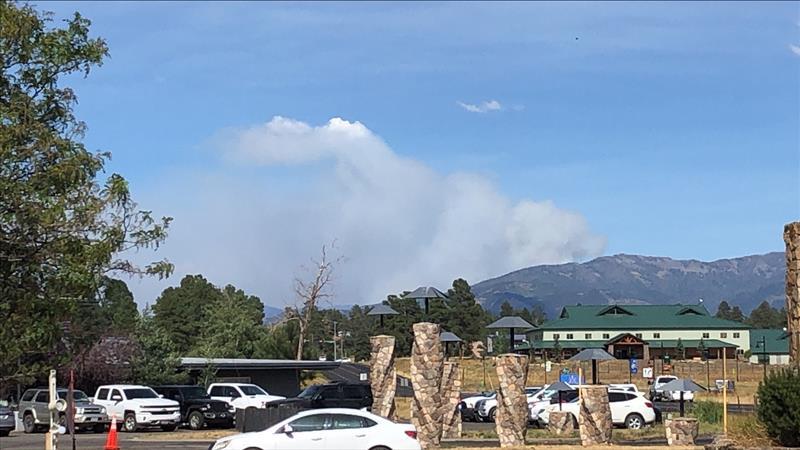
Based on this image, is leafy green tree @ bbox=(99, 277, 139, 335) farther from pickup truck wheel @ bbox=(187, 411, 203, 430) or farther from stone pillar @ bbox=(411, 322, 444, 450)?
stone pillar @ bbox=(411, 322, 444, 450)

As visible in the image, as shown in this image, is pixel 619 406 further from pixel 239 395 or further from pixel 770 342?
pixel 770 342

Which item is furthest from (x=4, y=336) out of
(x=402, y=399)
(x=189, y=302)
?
(x=189, y=302)

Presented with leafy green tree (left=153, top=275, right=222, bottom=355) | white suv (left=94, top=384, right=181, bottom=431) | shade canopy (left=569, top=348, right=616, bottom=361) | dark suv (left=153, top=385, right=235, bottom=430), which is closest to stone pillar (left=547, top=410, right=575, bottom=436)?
shade canopy (left=569, top=348, right=616, bottom=361)

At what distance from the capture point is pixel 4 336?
53.0ft

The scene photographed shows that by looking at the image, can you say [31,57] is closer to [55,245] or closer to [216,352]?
[55,245]

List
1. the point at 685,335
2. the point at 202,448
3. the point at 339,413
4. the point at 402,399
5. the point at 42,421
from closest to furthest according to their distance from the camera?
the point at 339,413 < the point at 202,448 < the point at 42,421 < the point at 402,399 < the point at 685,335

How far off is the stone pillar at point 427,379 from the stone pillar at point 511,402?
171 cm

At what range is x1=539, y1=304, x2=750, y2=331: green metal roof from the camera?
103 m

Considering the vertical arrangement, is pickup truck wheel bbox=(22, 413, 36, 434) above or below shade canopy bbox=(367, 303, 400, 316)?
below

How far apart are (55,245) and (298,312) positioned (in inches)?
2421

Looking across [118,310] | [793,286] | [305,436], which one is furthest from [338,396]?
[118,310]

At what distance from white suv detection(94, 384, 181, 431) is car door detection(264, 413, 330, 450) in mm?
18277

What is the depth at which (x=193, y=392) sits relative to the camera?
144ft

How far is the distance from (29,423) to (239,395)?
761cm
